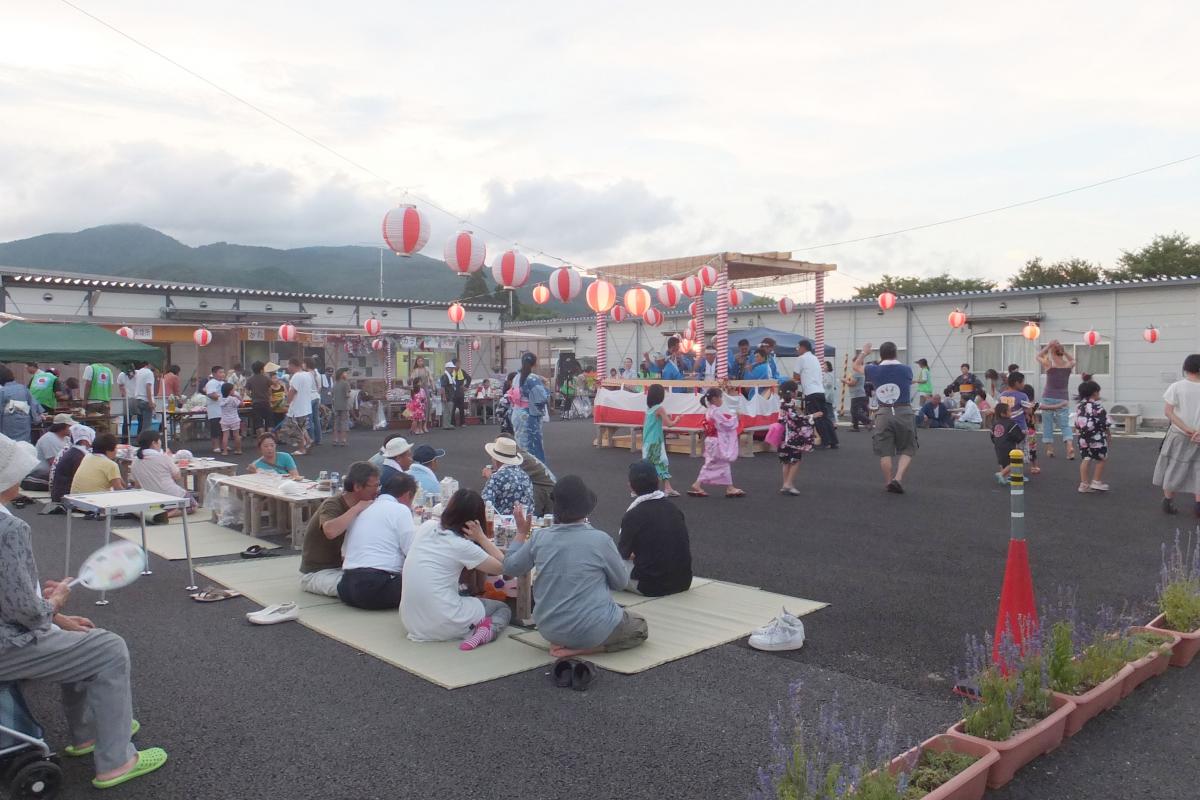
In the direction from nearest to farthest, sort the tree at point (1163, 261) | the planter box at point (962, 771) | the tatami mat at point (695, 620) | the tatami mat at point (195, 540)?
the planter box at point (962, 771) < the tatami mat at point (695, 620) < the tatami mat at point (195, 540) < the tree at point (1163, 261)

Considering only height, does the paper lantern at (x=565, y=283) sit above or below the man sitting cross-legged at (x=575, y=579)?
above

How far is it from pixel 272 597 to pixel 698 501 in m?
5.29

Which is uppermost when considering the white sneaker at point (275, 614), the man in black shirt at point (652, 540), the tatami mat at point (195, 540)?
the man in black shirt at point (652, 540)

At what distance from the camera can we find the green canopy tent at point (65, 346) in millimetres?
12031

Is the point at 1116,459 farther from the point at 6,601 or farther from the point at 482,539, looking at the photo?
the point at 6,601

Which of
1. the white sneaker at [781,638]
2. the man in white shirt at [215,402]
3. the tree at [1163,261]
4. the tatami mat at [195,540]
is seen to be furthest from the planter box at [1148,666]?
the tree at [1163,261]

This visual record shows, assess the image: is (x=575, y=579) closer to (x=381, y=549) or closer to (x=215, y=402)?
(x=381, y=549)

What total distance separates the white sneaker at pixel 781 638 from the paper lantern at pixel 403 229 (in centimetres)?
751

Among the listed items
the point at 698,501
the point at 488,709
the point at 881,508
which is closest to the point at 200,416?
the point at 698,501

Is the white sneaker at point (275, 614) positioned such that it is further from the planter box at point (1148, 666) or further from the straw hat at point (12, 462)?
the planter box at point (1148, 666)

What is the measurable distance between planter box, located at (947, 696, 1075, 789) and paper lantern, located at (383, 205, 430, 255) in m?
8.85

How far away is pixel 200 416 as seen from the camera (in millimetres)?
16969

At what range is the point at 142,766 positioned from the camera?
329 centimetres

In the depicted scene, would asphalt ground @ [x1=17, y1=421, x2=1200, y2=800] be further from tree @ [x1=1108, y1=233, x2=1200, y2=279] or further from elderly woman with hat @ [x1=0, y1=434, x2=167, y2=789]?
tree @ [x1=1108, y1=233, x2=1200, y2=279]
